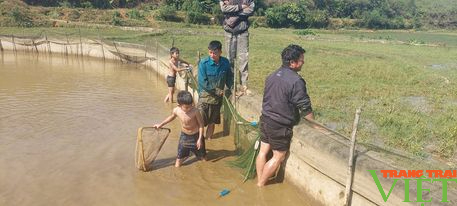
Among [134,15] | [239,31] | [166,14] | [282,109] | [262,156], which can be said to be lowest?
[262,156]

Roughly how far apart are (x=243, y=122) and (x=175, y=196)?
161 centimetres

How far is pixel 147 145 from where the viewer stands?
5641 millimetres

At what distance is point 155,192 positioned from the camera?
5.20 m

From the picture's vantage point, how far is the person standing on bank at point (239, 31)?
706 centimetres

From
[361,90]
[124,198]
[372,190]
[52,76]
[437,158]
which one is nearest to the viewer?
[372,190]

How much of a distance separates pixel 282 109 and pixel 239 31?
294cm

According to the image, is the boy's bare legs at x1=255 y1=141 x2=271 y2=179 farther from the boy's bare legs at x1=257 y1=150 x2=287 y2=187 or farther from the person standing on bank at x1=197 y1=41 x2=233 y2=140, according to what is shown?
the person standing on bank at x1=197 y1=41 x2=233 y2=140

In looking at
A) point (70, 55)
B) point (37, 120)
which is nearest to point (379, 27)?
point (70, 55)

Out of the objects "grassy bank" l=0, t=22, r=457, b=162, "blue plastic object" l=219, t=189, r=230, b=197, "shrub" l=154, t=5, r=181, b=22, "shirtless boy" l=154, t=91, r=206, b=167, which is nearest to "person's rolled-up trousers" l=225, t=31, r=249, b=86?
"grassy bank" l=0, t=22, r=457, b=162

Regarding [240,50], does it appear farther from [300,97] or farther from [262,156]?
[300,97]

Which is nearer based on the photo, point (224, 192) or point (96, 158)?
point (224, 192)

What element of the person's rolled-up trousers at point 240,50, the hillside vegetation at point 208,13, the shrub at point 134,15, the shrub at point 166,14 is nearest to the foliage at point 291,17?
the hillside vegetation at point 208,13

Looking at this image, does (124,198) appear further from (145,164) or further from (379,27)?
(379,27)

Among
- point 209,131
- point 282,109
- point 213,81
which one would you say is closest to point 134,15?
point 209,131
